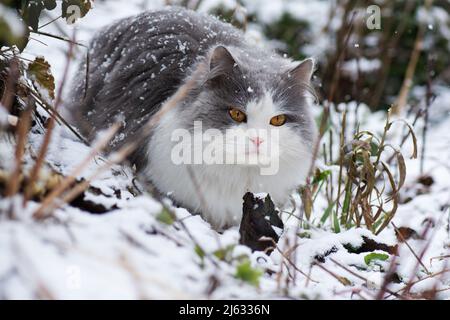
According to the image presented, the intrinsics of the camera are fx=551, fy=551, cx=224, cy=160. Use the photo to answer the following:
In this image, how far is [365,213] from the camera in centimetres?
269

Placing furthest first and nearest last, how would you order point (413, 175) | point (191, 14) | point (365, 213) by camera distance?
1. point (413, 175)
2. point (191, 14)
3. point (365, 213)

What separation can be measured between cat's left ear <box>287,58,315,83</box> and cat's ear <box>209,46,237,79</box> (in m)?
0.33

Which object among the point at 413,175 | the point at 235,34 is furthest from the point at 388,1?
the point at 235,34

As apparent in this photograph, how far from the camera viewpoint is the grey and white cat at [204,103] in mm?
2736

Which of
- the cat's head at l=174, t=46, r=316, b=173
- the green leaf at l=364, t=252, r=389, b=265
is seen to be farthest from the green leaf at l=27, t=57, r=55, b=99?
the green leaf at l=364, t=252, r=389, b=265

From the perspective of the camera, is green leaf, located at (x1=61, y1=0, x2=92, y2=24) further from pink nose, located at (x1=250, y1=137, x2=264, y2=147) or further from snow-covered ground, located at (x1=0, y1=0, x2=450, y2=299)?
pink nose, located at (x1=250, y1=137, x2=264, y2=147)

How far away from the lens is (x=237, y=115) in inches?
106

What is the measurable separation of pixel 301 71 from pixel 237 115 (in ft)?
1.60

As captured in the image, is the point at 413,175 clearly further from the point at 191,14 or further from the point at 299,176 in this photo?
the point at 191,14

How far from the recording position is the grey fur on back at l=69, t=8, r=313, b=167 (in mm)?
2926

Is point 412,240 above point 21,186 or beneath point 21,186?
beneath
